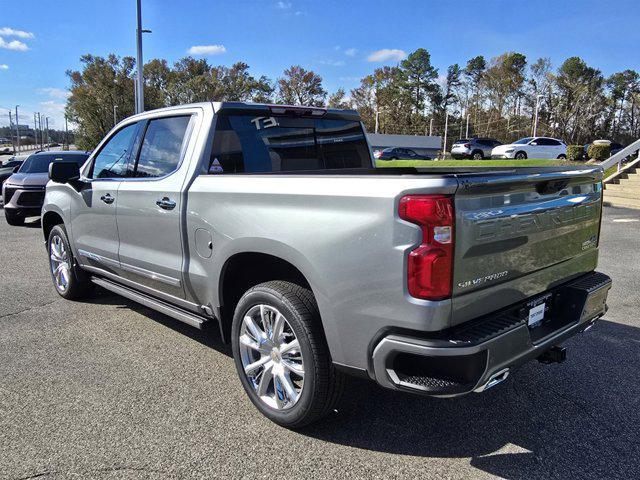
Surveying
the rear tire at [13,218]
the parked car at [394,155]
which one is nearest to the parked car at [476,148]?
the parked car at [394,155]

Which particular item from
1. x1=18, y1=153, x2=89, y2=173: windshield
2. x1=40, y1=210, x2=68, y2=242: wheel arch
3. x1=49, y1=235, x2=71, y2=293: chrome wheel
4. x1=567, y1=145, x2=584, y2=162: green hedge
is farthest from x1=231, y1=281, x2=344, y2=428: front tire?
x1=567, y1=145, x2=584, y2=162: green hedge

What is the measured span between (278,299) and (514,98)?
89273 millimetres

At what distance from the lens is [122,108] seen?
7006cm

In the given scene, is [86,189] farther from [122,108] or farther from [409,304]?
[122,108]

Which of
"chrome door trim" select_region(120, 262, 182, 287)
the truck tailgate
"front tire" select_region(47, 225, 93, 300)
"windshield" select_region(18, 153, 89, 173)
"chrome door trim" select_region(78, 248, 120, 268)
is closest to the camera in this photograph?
the truck tailgate

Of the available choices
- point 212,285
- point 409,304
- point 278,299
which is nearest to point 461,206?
point 409,304

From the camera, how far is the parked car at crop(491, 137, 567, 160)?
33.4 meters

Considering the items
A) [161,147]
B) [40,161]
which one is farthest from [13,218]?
[161,147]

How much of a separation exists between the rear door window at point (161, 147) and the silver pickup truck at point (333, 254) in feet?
0.05

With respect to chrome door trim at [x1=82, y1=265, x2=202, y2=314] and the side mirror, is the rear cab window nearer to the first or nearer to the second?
chrome door trim at [x1=82, y1=265, x2=202, y2=314]

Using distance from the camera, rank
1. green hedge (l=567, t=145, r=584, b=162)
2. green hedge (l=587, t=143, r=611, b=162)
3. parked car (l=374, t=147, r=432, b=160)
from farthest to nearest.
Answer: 1. parked car (l=374, t=147, r=432, b=160)
2. green hedge (l=567, t=145, r=584, b=162)
3. green hedge (l=587, t=143, r=611, b=162)

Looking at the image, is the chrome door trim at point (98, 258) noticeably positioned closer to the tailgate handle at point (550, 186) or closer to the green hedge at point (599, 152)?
the tailgate handle at point (550, 186)

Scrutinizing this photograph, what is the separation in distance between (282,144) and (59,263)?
326cm

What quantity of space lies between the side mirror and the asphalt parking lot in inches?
57.0
